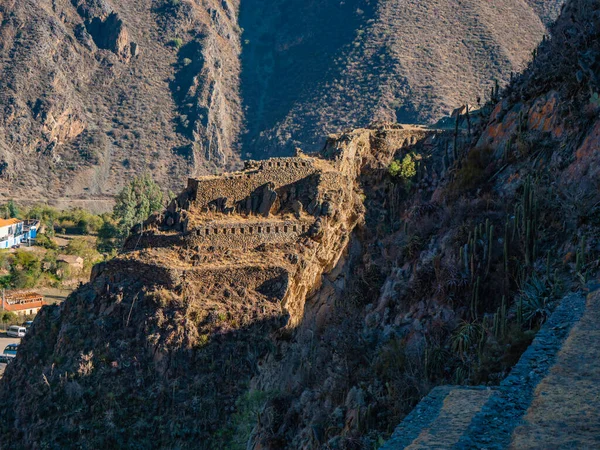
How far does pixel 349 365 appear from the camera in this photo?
21.0 meters

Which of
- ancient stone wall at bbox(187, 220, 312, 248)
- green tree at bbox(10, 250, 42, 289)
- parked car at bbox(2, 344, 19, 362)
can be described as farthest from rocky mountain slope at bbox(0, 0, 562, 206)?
ancient stone wall at bbox(187, 220, 312, 248)

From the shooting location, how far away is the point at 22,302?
60.5 metres

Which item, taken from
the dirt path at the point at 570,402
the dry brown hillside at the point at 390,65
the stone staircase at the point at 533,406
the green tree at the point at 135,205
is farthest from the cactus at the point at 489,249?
the dry brown hillside at the point at 390,65

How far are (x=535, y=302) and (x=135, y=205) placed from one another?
196 ft

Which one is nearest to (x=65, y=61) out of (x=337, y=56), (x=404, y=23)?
(x=337, y=56)

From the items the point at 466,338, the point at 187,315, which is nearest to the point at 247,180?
the point at 187,315

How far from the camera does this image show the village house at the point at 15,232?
72.6 meters

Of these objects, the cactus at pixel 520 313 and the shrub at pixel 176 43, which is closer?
the cactus at pixel 520 313

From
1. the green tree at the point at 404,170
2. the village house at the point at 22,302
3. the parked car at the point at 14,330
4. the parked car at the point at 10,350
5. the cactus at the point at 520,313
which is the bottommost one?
the parked car at the point at 10,350

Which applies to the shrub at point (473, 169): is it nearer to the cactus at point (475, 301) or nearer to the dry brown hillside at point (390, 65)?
the cactus at point (475, 301)

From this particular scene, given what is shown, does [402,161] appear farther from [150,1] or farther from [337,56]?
[150,1]

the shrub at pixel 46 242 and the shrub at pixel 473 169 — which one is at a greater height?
the shrub at pixel 473 169

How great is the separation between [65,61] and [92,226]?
111 ft

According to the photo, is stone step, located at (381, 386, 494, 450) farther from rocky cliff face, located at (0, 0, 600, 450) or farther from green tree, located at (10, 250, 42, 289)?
green tree, located at (10, 250, 42, 289)
